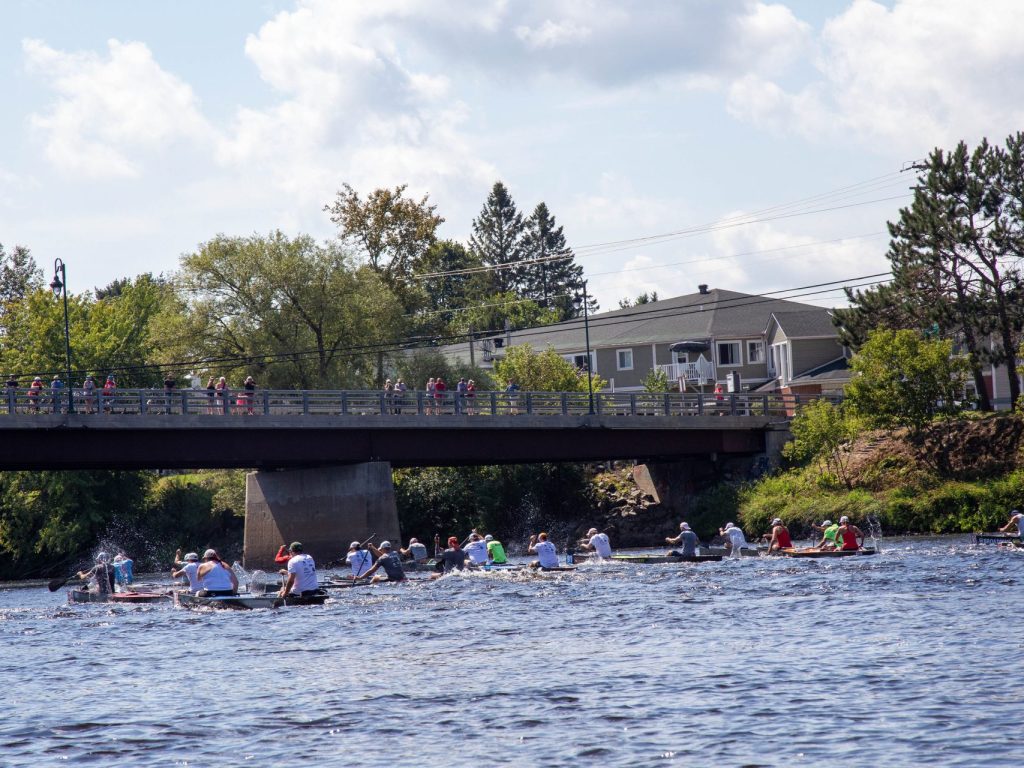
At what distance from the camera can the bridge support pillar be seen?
53938mm

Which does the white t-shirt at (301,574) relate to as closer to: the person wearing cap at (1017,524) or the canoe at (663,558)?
the canoe at (663,558)

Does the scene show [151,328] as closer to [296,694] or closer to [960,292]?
[960,292]

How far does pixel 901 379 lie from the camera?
56250 millimetres

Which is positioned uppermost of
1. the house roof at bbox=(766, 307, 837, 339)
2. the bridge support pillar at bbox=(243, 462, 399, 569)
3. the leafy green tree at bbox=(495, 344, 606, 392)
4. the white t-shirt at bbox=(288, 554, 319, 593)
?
the house roof at bbox=(766, 307, 837, 339)

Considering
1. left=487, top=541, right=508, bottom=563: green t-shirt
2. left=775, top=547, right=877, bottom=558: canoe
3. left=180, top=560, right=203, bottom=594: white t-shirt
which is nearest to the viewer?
left=180, top=560, right=203, bottom=594: white t-shirt

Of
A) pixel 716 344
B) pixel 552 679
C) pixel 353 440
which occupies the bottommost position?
pixel 552 679

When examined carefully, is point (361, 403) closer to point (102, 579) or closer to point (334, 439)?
point (334, 439)

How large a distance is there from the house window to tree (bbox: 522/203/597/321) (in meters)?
48.2

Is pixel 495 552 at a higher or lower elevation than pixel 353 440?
lower

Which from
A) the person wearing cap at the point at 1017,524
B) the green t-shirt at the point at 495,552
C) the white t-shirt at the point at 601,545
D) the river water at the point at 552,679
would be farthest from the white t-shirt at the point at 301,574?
the person wearing cap at the point at 1017,524

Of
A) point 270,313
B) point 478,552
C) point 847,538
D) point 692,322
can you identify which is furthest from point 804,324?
point 478,552

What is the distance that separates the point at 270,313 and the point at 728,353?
34.0 meters

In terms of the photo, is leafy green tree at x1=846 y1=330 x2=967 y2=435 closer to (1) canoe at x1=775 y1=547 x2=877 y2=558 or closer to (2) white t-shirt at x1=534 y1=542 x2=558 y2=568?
(1) canoe at x1=775 y1=547 x2=877 y2=558

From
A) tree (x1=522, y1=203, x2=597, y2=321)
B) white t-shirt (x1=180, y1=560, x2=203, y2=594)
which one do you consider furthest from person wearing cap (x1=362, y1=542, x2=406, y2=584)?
tree (x1=522, y1=203, x2=597, y2=321)
